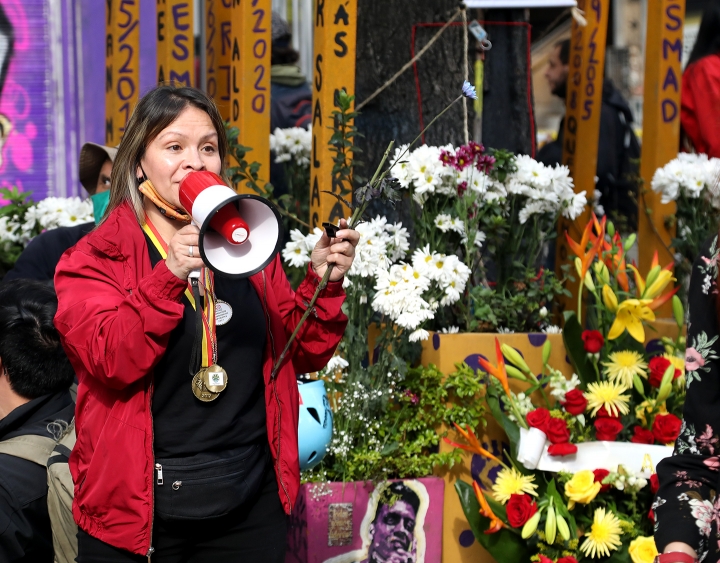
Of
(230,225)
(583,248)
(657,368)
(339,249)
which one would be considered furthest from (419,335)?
(230,225)

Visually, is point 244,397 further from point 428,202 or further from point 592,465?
point 428,202

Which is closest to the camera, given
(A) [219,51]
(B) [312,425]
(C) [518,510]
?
(B) [312,425]

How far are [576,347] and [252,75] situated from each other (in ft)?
5.92

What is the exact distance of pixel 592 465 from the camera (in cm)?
333

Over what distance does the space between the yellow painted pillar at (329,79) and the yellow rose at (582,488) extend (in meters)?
1.33

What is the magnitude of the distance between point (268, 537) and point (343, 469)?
120 cm

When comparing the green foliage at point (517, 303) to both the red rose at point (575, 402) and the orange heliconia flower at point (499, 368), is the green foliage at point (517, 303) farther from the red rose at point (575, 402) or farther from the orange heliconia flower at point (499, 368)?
the red rose at point (575, 402)

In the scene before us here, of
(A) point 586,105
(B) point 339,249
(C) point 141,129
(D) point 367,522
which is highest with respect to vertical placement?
(A) point 586,105

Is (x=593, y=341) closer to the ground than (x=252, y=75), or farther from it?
closer to the ground

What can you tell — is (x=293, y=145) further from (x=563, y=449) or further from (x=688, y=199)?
(x=563, y=449)

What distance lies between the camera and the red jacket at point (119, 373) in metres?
1.95

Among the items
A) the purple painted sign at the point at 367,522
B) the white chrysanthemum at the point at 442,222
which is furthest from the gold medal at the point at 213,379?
the white chrysanthemum at the point at 442,222

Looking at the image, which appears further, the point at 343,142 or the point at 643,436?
the point at 343,142

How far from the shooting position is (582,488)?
316cm
